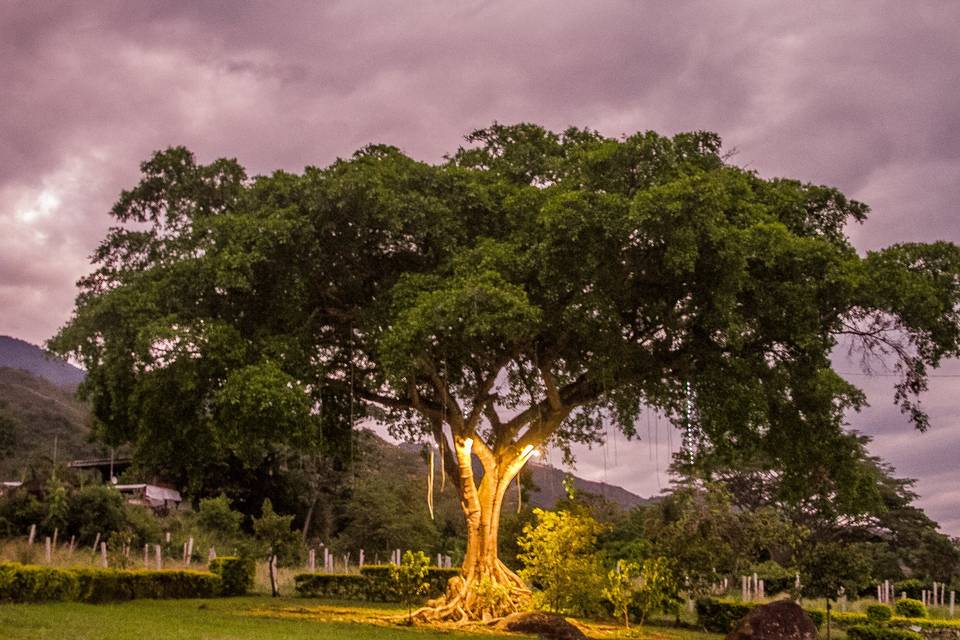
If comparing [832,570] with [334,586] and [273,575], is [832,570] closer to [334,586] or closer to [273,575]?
[334,586]

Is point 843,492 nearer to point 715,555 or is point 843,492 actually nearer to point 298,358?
point 715,555

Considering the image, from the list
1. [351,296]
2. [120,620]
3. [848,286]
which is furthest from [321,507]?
[848,286]

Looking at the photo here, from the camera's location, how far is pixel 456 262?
2041cm

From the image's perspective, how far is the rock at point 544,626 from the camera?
1902 centimetres

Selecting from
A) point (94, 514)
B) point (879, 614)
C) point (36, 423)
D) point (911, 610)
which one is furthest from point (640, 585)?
point (36, 423)

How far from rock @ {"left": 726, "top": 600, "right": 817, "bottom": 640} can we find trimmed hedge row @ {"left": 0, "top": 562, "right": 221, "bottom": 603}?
1418 centimetres

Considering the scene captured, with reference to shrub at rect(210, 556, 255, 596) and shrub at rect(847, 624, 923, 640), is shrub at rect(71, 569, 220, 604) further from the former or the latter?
shrub at rect(847, 624, 923, 640)

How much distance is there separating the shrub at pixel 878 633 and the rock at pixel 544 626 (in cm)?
897

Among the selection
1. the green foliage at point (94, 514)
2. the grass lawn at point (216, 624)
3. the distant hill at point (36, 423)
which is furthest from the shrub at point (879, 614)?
the distant hill at point (36, 423)

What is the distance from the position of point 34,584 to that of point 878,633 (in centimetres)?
1967

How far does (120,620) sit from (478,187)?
1145 cm

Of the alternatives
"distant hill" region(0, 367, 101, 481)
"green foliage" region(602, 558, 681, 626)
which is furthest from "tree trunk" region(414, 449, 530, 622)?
"distant hill" region(0, 367, 101, 481)

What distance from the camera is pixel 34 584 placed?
20734mm

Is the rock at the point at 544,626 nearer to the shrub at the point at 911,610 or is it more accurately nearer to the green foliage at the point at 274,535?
the green foliage at the point at 274,535
